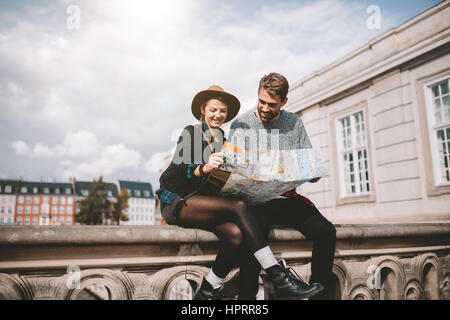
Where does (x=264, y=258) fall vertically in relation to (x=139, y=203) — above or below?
below

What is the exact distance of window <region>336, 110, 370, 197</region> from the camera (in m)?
9.69

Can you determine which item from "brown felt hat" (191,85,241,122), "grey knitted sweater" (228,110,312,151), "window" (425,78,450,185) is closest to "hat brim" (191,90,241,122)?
"brown felt hat" (191,85,241,122)

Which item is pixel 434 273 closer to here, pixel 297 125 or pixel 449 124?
pixel 297 125

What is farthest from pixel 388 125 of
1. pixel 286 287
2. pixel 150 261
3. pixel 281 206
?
pixel 150 261

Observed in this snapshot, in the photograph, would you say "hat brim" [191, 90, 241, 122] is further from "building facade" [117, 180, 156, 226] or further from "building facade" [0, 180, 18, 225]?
"building facade" [117, 180, 156, 226]

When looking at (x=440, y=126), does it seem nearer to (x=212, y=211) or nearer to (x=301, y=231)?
(x=301, y=231)

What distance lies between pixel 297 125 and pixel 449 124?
6649mm

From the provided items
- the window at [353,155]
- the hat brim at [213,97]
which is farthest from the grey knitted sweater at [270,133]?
the window at [353,155]

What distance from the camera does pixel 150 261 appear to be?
192cm

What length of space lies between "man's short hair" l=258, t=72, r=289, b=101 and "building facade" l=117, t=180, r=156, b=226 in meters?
86.1

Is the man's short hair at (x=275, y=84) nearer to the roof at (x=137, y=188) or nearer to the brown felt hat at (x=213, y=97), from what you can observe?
the brown felt hat at (x=213, y=97)

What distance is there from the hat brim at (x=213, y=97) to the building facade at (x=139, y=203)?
281 ft

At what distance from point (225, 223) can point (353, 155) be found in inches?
350
